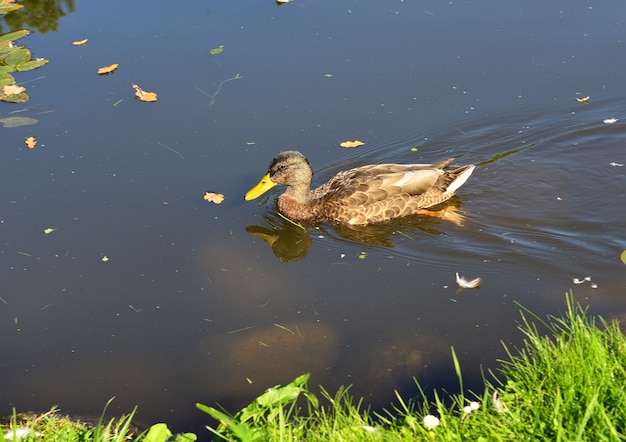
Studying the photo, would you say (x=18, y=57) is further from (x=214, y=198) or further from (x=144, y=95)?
(x=214, y=198)

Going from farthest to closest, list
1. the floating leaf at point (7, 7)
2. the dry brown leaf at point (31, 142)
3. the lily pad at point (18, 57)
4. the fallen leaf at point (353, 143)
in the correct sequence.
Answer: the floating leaf at point (7, 7), the lily pad at point (18, 57), the dry brown leaf at point (31, 142), the fallen leaf at point (353, 143)

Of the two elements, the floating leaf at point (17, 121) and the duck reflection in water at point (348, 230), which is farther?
the floating leaf at point (17, 121)

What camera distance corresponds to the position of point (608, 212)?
729cm

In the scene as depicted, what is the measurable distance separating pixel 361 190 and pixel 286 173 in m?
0.72

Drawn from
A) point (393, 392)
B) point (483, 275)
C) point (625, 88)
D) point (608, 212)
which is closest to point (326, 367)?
point (393, 392)

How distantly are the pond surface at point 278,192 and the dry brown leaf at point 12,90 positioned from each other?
0.11 meters

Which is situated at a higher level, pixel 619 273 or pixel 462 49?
pixel 462 49

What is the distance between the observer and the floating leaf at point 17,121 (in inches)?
361

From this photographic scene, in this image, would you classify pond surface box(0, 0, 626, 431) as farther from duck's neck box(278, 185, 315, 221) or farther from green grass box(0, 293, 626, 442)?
green grass box(0, 293, 626, 442)

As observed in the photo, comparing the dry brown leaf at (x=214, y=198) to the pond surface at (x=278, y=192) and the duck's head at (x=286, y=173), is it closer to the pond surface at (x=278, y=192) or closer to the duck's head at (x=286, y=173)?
the pond surface at (x=278, y=192)

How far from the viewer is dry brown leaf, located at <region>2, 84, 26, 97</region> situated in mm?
9859

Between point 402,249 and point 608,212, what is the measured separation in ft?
6.10

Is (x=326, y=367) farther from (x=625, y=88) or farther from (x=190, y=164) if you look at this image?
(x=625, y=88)

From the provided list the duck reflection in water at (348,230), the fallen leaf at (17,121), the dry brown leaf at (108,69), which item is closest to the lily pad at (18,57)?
the dry brown leaf at (108,69)
